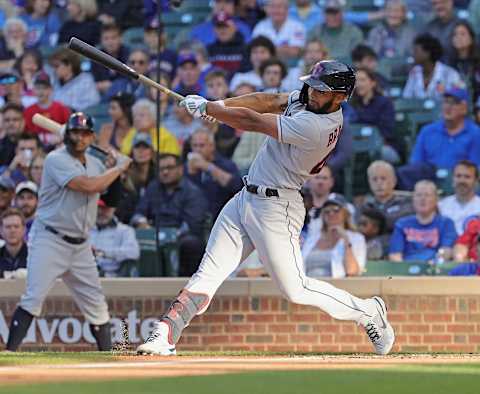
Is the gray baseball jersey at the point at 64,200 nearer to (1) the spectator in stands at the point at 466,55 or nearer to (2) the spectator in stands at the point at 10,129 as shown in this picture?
(2) the spectator in stands at the point at 10,129

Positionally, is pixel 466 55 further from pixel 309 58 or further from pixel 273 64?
pixel 273 64

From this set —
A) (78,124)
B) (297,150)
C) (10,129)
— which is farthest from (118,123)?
(297,150)

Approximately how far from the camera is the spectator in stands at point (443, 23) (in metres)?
14.1

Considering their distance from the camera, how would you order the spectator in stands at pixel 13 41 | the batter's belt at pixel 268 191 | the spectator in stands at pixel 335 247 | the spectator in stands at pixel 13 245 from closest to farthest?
the batter's belt at pixel 268 191, the spectator in stands at pixel 335 247, the spectator in stands at pixel 13 245, the spectator in stands at pixel 13 41

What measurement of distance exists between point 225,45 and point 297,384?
9.51 m

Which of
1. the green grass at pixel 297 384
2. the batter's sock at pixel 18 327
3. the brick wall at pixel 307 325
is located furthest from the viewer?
the brick wall at pixel 307 325

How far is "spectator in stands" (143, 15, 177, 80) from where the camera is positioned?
14838 mm

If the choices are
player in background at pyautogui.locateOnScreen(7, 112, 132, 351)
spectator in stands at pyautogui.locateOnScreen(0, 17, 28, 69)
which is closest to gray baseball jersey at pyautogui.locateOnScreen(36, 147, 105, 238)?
player in background at pyautogui.locateOnScreen(7, 112, 132, 351)

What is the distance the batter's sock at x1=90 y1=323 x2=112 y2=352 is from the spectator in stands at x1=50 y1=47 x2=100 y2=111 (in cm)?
458

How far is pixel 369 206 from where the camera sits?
1320 centimetres

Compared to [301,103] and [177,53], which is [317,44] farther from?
[301,103]

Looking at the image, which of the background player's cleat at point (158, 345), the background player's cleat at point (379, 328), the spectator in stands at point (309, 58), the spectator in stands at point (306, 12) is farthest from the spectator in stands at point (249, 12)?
the background player's cleat at point (158, 345)

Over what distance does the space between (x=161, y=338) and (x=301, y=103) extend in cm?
172

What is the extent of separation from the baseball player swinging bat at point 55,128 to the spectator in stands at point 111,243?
→ 3.25 feet
